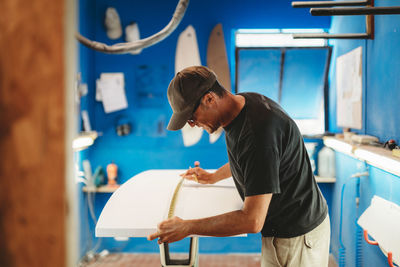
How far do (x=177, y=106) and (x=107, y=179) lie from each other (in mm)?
2486

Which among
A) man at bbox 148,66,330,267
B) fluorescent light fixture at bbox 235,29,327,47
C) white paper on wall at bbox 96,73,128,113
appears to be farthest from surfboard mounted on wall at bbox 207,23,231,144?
man at bbox 148,66,330,267

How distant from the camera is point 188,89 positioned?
134 cm

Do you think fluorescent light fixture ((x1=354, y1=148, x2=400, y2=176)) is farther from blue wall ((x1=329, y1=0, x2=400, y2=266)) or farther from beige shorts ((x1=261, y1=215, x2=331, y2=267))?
beige shorts ((x1=261, y1=215, x2=331, y2=267))

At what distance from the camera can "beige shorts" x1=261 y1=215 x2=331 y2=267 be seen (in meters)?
1.54

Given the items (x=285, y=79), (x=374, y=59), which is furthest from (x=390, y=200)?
(x=285, y=79)

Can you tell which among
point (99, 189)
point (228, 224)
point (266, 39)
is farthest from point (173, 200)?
point (266, 39)

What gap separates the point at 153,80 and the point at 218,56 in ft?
2.51

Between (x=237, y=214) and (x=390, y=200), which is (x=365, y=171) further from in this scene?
(x=237, y=214)

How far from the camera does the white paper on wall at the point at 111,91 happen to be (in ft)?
11.5

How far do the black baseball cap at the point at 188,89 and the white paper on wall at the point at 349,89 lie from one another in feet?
6.04

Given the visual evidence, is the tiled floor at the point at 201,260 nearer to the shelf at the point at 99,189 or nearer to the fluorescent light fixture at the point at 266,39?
the shelf at the point at 99,189

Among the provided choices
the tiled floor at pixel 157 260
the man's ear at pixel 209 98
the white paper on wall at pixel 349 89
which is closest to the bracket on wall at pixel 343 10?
the white paper on wall at pixel 349 89

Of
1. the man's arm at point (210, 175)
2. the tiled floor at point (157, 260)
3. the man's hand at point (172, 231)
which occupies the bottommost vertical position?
the tiled floor at point (157, 260)

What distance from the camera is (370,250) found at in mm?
2393
